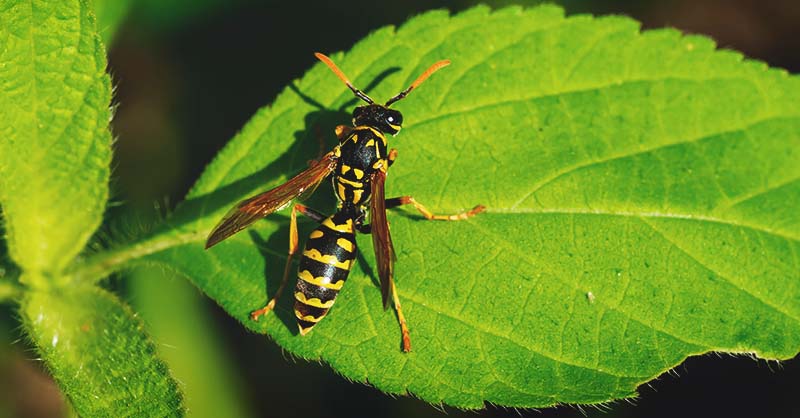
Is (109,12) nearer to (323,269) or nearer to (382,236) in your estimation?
(323,269)

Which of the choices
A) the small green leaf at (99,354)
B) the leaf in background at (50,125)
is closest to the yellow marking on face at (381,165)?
the leaf in background at (50,125)

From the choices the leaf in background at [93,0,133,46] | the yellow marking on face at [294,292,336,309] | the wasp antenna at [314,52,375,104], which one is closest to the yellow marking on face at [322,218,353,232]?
the yellow marking on face at [294,292,336,309]

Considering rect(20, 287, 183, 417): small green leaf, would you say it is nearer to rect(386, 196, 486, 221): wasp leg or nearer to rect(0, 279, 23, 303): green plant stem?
rect(0, 279, 23, 303): green plant stem

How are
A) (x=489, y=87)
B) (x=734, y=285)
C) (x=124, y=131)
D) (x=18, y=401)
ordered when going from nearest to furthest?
1. (x=734, y=285)
2. (x=489, y=87)
3. (x=18, y=401)
4. (x=124, y=131)

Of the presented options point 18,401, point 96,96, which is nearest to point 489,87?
point 96,96

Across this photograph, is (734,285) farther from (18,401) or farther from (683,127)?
(18,401)

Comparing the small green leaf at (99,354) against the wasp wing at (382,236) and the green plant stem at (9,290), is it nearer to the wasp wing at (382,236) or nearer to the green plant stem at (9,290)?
the green plant stem at (9,290)

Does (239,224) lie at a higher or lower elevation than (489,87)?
lower
